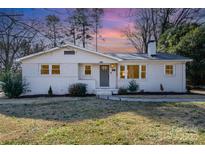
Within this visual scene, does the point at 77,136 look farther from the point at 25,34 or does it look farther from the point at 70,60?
the point at 70,60

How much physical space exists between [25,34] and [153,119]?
4.73 metres

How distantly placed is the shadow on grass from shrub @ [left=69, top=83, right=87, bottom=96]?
12.9 ft

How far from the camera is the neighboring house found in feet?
52.8

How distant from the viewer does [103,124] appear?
7.73 meters

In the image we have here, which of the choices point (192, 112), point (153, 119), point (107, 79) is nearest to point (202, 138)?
point (153, 119)

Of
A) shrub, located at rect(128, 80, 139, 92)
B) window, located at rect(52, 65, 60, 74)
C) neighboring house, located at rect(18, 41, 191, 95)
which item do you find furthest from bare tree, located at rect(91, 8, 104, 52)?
shrub, located at rect(128, 80, 139, 92)

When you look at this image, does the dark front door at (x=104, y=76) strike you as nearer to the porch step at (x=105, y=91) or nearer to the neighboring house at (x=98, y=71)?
the neighboring house at (x=98, y=71)

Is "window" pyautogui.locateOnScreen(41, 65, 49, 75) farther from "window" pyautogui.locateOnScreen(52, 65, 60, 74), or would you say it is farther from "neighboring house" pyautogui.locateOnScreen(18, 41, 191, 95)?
"window" pyautogui.locateOnScreen(52, 65, 60, 74)

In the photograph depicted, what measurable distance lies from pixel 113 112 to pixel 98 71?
24.2ft

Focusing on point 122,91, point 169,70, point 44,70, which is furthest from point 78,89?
point 169,70

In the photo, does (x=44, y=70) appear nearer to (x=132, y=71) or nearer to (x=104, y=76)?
(x=104, y=76)

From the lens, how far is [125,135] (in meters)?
6.59
